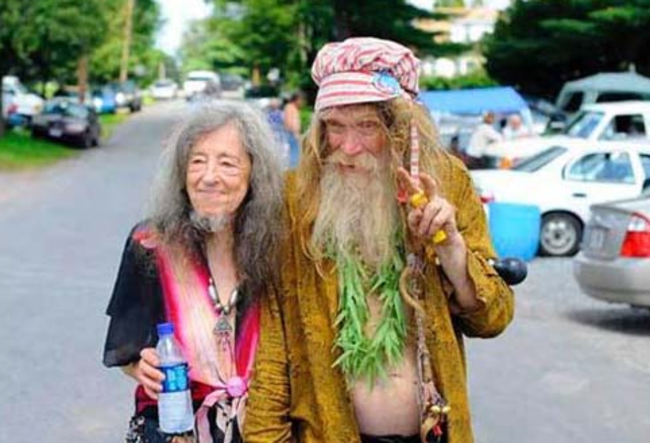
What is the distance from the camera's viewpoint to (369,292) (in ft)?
10.2

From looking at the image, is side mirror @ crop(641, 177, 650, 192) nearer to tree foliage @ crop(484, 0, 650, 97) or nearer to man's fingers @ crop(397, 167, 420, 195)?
man's fingers @ crop(397, 167, 420, 195)

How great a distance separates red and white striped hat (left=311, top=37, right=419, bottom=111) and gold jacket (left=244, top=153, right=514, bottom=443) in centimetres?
20

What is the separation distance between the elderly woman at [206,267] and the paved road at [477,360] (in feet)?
1.98

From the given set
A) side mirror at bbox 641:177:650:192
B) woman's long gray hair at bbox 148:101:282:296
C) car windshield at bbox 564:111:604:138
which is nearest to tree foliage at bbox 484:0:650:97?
car windshield at bbox 564:111:604:138

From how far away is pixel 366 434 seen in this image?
3.16 m

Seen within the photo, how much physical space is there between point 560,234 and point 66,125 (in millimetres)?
26566

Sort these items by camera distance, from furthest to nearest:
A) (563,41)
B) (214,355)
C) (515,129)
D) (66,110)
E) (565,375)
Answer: (563,41) → (66,110) → (515,129) → (565,375) → (214,355)

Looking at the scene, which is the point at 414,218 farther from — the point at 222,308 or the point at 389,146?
the point at 222,308

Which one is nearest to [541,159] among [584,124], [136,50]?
[584,124]

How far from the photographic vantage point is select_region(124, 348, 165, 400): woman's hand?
3082 millimetres

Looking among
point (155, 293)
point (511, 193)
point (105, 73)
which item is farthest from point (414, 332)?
point (105, 73)

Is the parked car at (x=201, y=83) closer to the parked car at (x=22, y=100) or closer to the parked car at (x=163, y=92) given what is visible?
the parked car at (x=163, y=92)

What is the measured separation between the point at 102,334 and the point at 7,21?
27549 millimetres

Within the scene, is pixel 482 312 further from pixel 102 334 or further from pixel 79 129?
pixel 79 129
